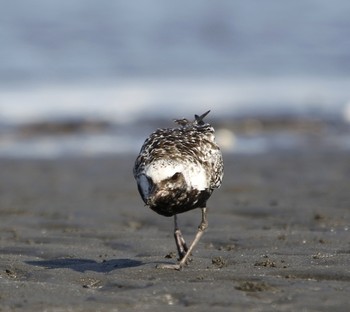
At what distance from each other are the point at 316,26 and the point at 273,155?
16.9 metres

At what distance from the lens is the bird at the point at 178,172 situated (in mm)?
5938

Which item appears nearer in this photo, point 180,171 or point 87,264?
point 180,171

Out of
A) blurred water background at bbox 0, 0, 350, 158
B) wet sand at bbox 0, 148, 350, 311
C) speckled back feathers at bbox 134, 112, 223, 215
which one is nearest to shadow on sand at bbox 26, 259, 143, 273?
wet sand at bbox 0, 148, 350, 311

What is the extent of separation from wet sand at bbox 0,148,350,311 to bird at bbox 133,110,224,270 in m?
0.41

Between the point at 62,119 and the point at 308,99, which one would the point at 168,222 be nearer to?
the point at 62,119

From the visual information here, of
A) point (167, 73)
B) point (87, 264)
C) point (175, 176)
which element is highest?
point (167, 73)

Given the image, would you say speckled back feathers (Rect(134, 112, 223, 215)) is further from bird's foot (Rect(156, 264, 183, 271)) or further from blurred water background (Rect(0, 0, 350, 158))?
blurred water background (Rect(0, 0, 350, 158))

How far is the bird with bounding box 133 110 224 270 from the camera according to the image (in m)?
5.94

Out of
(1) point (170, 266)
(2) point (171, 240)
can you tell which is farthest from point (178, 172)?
(2) point (171, 240)

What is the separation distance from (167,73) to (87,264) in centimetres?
1512

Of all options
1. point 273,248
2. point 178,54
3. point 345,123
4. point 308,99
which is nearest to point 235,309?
point 273,248

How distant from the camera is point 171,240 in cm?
757

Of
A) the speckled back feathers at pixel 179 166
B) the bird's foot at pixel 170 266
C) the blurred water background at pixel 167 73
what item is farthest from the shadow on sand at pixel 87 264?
the blurred water background at pixel 167 73

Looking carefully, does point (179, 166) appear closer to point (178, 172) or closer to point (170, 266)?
point (178, 172)
